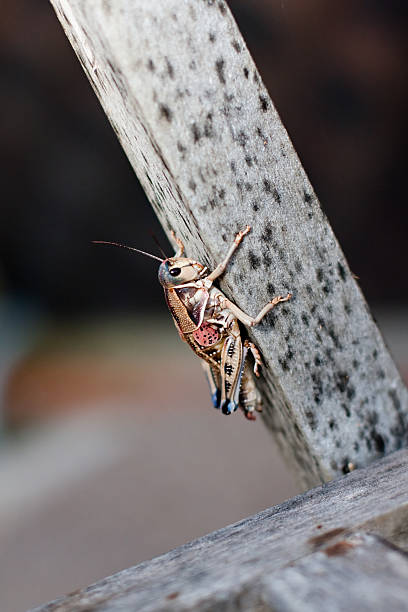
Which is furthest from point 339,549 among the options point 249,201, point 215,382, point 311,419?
point 215,382

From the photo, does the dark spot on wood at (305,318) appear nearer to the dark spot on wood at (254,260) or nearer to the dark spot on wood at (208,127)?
the dark spot on wood at (254,260)

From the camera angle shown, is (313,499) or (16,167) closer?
(313,499)

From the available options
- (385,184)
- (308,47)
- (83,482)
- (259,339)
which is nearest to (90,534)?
(83,482)

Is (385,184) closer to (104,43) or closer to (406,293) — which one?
(406,293)

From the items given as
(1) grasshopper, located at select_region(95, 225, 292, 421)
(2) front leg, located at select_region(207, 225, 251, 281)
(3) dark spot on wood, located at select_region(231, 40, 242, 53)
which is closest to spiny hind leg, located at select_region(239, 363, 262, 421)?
(1) grasshopper, located at select_region(95, 225, 292, 421)

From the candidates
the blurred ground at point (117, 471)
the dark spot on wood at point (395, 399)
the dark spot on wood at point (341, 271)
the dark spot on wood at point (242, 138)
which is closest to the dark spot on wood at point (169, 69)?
the dark spot on wood at point (242, 138)

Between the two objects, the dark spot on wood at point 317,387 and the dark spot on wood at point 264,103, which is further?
the dark spot on wood at point 317,387

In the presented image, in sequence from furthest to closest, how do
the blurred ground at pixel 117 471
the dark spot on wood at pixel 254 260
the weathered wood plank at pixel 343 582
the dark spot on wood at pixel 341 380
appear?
the blurred ground at pixel 117 471
the dark spot on wood at pixel 341 380
the dark spot on wood at pixel 254 260
the weathered wood plank at pixel 343 582
